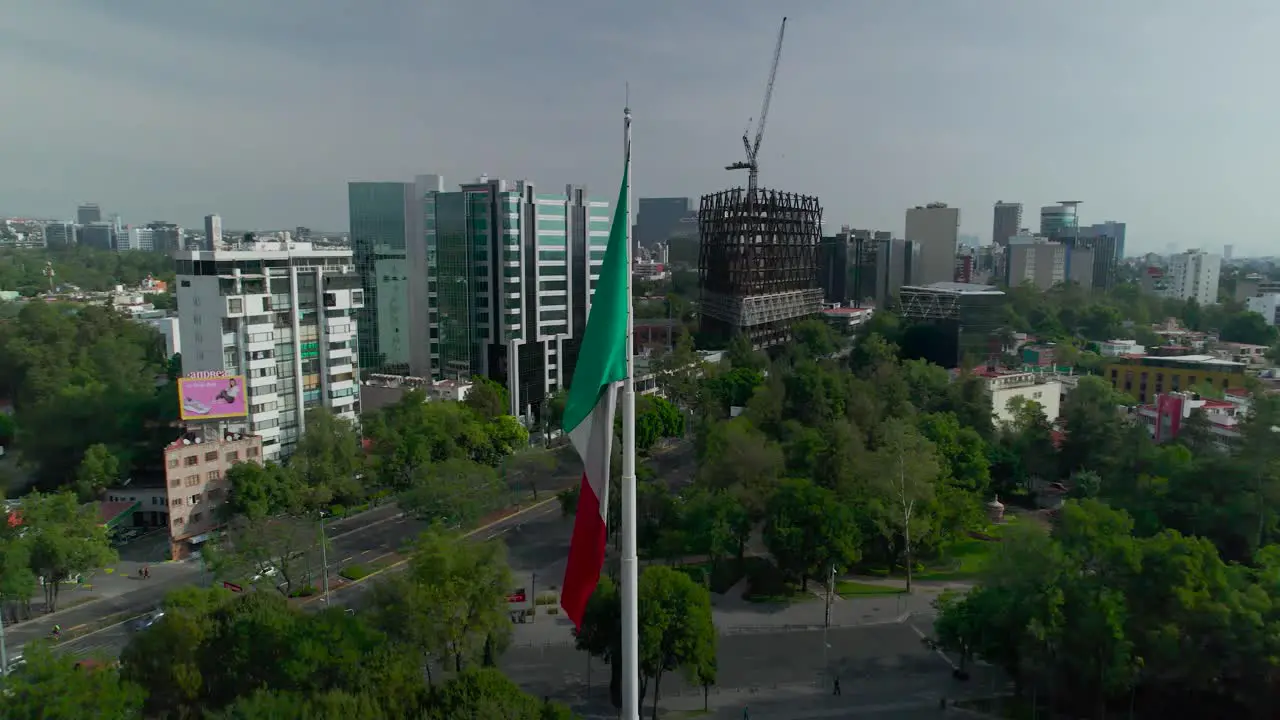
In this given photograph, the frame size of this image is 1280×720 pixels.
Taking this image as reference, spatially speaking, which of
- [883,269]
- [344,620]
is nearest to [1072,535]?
[344,620]

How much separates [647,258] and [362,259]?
269 ft

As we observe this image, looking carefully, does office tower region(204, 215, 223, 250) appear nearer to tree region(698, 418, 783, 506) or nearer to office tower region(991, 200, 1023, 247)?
tree region(698, 418, 783, 506)

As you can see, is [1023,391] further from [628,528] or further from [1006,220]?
[1006,220]

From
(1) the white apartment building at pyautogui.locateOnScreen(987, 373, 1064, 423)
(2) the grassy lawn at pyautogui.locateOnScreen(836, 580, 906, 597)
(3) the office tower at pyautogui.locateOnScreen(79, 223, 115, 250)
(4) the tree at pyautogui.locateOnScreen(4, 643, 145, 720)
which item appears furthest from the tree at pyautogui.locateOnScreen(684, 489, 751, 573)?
(3) the office tower at pyautogui.locateOnScreen(79, 223, 115, 250)

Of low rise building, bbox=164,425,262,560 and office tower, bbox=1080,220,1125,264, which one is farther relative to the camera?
office tower, bbox=1080,220,1125,264

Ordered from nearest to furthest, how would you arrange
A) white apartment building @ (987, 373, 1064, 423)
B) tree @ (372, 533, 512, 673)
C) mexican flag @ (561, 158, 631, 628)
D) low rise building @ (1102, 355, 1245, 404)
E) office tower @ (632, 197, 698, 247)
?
mexican flag @ (561, 158, 631, 628) < tree @ (372, 533, 512, 673) < white apartment building @ (987, 373, 1064, 423) < low rise building @ (1102, 355, 1245, 404) < office tower @ (632, 197, 698, 247)

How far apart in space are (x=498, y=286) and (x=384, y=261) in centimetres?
554

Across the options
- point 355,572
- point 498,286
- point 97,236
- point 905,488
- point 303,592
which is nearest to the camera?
point 303,592

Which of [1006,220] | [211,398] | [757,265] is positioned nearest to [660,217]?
[1006,220]

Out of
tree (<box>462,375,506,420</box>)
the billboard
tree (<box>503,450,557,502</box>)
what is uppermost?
the billboard

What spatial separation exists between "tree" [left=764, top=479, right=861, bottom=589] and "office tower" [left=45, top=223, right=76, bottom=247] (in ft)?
404

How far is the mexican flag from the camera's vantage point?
576cm

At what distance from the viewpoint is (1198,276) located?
82.0m

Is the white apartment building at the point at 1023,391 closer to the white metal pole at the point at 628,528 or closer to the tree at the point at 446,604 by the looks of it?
the tree at the point at 446,604
